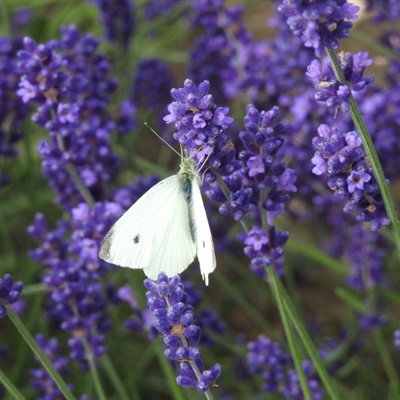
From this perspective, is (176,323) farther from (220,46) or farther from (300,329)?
(220,46)

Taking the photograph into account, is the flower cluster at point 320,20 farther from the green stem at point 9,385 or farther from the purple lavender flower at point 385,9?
the purple lavender flower at point 385,9

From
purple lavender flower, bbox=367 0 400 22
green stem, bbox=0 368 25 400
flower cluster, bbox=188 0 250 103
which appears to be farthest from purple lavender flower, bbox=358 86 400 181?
green stem, bbox=0 368 25 400

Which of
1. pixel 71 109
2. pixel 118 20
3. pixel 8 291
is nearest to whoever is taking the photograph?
pixel 8 291

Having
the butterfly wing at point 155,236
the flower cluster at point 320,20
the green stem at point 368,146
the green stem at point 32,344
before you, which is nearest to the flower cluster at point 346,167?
the green stem at point 368,146

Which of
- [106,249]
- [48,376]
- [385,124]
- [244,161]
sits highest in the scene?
[385,124]

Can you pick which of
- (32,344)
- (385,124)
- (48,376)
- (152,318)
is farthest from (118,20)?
(32,344)

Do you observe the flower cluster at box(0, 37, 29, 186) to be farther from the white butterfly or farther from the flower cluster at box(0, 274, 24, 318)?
the flower cluster at box(0, 274, 24, 318)
